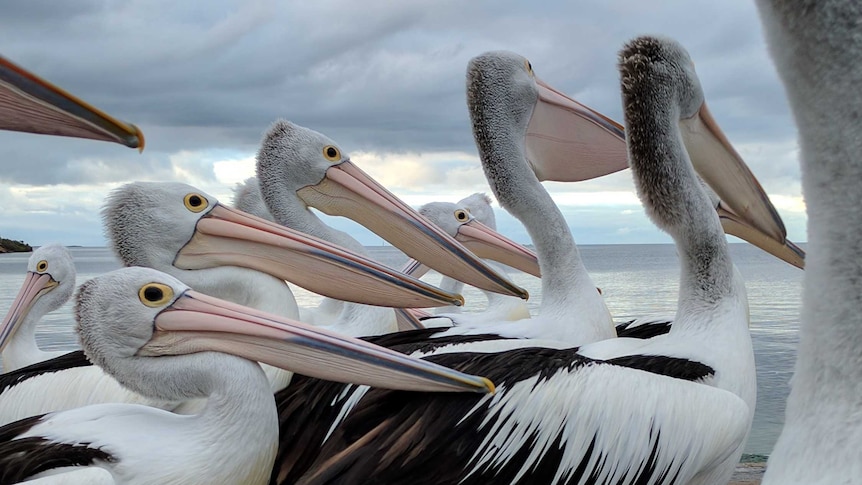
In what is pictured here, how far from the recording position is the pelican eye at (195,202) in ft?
11.6

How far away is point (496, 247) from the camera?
548 centimetres

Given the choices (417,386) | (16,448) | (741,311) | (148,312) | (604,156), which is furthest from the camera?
(604,156)

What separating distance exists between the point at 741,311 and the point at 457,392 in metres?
1.24

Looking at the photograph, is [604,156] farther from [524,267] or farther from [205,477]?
[205,477]

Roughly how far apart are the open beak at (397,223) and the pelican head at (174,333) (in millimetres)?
1485

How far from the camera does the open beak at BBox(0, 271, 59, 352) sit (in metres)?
5.67

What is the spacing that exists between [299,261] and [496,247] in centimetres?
221

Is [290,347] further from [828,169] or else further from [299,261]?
[828,169]

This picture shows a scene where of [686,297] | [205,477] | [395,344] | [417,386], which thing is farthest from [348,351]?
[686,297]

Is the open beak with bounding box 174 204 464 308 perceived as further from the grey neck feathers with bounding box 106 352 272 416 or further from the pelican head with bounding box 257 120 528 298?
the grey neck feathers with bounding box 106 352 272 416

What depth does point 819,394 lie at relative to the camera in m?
1.13

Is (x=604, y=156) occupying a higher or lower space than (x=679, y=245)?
higher

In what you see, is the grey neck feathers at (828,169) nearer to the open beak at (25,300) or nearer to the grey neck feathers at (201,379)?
the grey neck feathers at (201,379)

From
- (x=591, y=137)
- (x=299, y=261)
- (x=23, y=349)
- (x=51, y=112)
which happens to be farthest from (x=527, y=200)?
(x=23, y=349)
